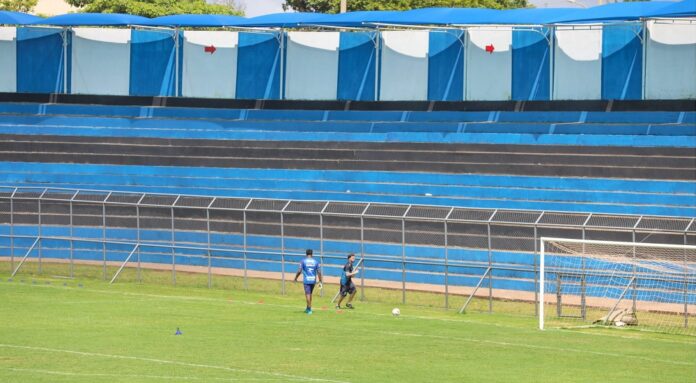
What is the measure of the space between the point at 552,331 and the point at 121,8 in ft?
179

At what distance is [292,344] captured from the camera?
2567 cm

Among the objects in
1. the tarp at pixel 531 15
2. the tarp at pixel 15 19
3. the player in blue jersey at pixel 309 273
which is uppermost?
the tarp at pixel 15 19

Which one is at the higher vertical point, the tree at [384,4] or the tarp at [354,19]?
the tree at [384,4]

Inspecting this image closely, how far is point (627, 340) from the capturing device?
2759cm

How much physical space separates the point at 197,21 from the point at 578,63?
15587mm

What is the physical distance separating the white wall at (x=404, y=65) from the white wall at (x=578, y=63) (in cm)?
561

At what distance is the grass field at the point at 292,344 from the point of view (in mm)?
21938

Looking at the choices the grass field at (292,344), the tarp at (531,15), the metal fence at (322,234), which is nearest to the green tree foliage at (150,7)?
the metal fence at (322,234)

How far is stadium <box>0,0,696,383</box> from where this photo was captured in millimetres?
25984

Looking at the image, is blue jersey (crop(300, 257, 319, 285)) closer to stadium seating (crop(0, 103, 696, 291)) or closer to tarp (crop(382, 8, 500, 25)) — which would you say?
stadium seating (crop(0, 103, 696, 291))

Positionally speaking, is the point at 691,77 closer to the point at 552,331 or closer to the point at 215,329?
the point at 552,331

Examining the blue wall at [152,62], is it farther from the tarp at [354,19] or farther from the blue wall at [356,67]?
the tarp at [354,19]

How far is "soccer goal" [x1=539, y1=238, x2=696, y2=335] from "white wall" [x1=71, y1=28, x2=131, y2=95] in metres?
27.5

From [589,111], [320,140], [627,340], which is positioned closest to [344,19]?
[320,140]
